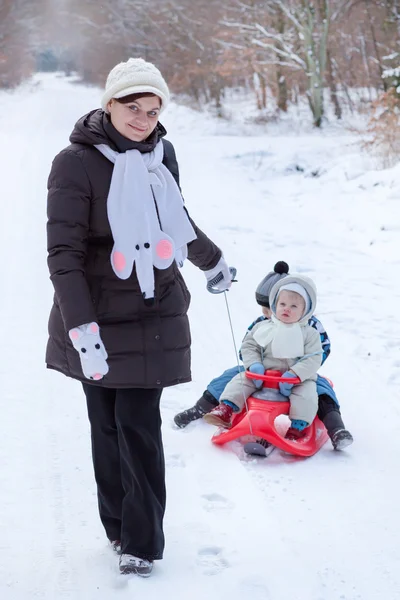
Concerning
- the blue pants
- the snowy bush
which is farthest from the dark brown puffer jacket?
the snowy bush

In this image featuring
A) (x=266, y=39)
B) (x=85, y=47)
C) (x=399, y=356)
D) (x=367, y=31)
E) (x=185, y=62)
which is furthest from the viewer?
(x=85, y=47)

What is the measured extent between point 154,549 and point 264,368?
1.62 meters

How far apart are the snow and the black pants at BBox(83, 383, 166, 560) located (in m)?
0.18

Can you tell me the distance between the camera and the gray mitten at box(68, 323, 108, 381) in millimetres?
2479

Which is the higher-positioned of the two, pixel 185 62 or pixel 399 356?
pixel 185 62

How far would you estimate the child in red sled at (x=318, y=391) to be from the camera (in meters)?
4.12

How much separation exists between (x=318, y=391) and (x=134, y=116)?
84.2 inches

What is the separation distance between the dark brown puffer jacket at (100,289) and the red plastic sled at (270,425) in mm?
1274

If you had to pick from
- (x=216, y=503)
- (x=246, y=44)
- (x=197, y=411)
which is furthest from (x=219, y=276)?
(x=246, y=44)

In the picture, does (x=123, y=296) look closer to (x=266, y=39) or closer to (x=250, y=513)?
(x=250, y=513)

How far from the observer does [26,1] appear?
41.1 meters

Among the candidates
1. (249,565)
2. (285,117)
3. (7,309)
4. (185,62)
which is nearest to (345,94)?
(285,117)

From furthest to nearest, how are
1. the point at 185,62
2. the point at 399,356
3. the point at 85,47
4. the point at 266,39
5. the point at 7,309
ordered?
the point at 85,47 → the point at 185,62 → the point at 266,39 → the point at 7,309 → the point at 399,356

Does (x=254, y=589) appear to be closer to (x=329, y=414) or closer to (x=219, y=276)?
(x=219, y=276)
